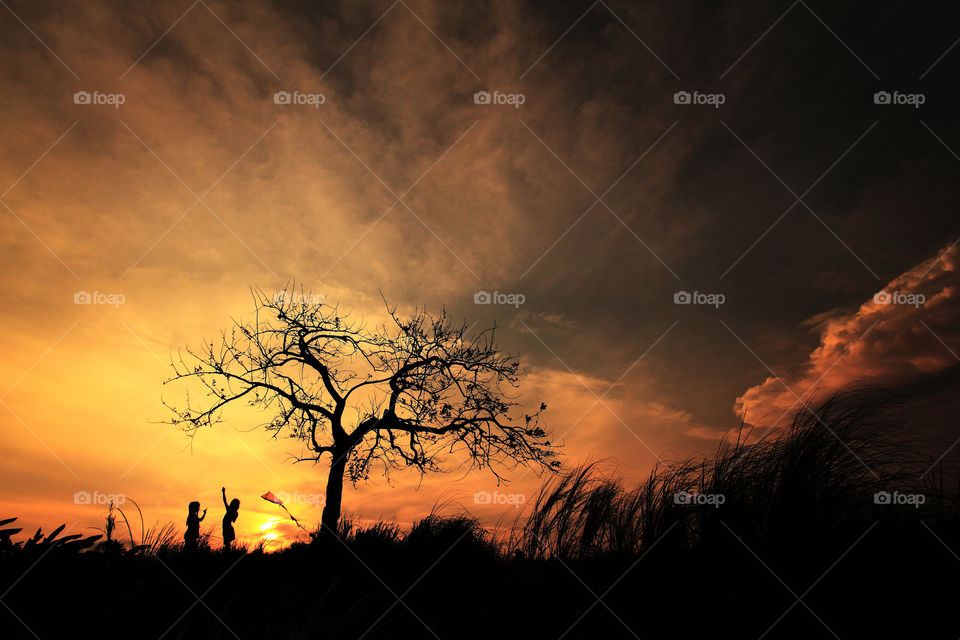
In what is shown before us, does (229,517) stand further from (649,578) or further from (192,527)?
(649,578)

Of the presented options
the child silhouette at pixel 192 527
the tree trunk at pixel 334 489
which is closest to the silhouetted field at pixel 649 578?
the child silhouette at pixel 192 527

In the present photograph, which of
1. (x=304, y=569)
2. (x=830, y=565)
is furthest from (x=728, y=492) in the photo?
(x=304, y=569)

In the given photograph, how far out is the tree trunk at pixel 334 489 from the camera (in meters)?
11.9

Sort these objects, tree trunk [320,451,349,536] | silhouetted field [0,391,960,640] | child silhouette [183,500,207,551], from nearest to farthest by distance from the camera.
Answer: silhouetted field [0,391,960,640], child silhouette [183,500,207,551], tree trunk [320,451,349,536]

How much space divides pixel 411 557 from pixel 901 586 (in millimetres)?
5873

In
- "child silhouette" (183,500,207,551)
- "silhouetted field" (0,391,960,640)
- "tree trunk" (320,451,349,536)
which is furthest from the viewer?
"tree trunk" (320,451,349,536)

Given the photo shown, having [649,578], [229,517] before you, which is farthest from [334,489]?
[649,578]

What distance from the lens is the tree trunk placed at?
470 inches

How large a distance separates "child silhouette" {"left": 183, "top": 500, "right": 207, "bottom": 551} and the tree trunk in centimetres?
262

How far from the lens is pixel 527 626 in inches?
203

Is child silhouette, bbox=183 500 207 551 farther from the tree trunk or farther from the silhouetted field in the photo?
the tree trunk

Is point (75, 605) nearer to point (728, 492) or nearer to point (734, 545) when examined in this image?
point (734, 545)

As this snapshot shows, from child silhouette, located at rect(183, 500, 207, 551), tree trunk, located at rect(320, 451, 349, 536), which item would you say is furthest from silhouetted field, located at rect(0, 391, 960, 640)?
tree trunk, located at rect(320, 451, 349, 536)

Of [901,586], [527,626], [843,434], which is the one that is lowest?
[527,626]
